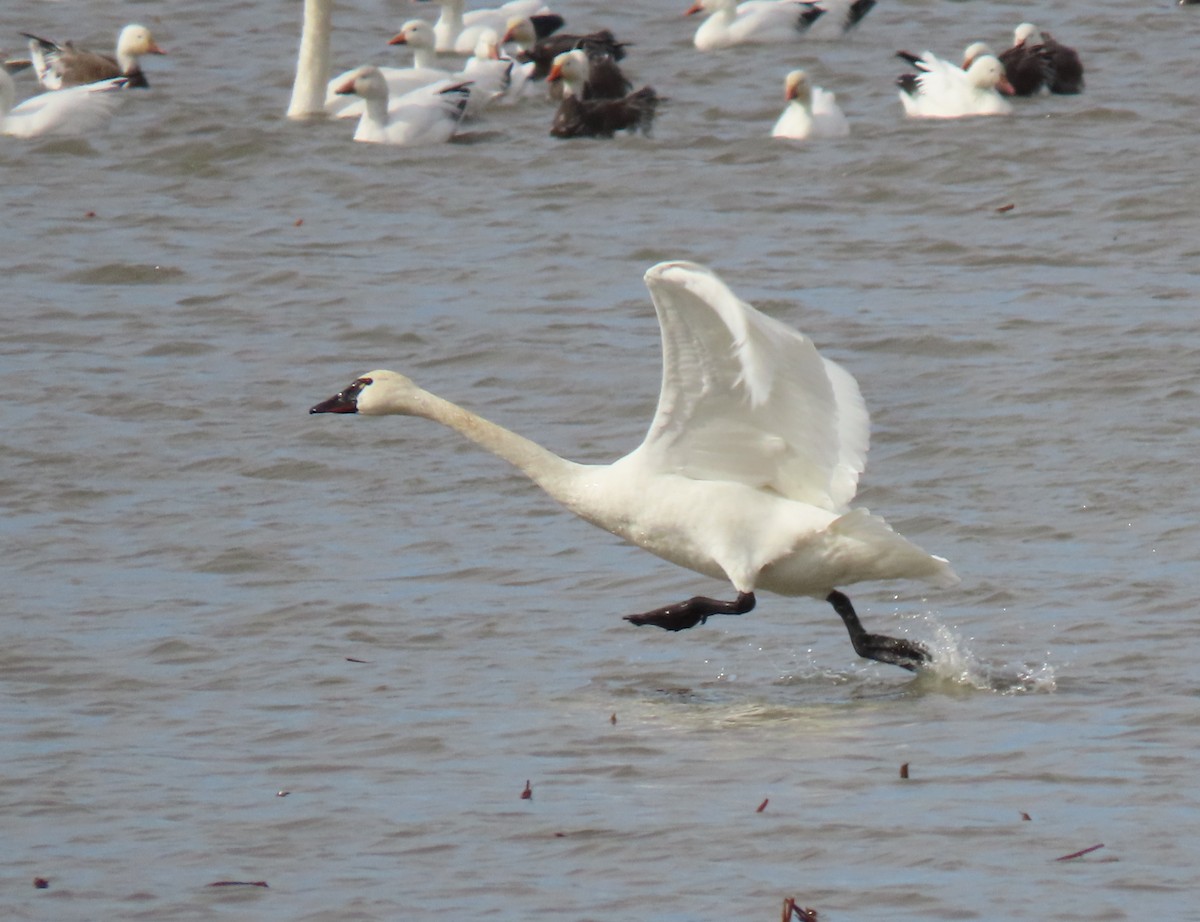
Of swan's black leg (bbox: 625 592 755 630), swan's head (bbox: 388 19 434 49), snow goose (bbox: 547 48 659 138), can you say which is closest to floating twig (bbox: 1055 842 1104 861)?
swan's black leg (bbox: 625 592 755 630)

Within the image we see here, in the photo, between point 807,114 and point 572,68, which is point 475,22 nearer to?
point 572,68

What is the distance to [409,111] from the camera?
16969mm

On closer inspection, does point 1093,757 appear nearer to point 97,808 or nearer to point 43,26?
point 97,808

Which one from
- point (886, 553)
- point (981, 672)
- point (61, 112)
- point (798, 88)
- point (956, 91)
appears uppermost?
point (886, 553)

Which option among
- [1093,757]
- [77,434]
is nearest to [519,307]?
[77,434]

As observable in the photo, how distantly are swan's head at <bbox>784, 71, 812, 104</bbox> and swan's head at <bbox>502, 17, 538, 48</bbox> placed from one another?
4441 millimetres

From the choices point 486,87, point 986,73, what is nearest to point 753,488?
point 986,73

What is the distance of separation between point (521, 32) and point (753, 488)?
13.5m

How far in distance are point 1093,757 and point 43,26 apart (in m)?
17.8

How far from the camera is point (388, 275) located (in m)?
13.6

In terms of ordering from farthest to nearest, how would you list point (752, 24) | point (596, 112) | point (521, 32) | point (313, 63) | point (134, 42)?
point (752, 24) → point (521, 32) → point (134, 42) → point (313, 63) → point (596, 112)

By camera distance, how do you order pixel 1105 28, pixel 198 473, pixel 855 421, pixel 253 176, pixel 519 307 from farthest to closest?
pixel 1105 28
pixel 253 176
pixel 519 307
pixel 198 473
pixel 855 421

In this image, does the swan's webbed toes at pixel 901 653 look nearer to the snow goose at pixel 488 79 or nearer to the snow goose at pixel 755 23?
the snow goose at pixel 488 79

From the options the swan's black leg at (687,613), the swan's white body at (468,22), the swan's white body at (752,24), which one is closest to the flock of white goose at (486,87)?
the swan's white body at (468,22)
